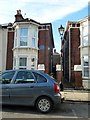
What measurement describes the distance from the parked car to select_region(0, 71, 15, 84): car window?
1.7 inches

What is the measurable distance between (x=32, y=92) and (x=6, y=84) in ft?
3.70

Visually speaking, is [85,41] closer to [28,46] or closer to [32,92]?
[28,46]

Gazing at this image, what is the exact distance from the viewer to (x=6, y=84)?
8.27 meters

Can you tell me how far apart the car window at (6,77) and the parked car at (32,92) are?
0.14 ft

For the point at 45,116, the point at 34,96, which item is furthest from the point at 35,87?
the point at 45,116

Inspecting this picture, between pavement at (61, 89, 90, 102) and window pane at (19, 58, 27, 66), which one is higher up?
window pane at (19, 58, 27, 66)

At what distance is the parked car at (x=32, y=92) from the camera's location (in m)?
7.99

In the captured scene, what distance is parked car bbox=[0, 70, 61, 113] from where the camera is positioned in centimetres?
799

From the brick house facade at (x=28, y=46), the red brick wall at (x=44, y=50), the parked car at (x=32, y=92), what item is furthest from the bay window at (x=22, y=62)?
the parked car at (x=32, y=92)

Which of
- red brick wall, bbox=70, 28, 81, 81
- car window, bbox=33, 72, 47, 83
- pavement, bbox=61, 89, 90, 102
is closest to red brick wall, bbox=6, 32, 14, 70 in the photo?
red brick wall, bbox=70, 28, 81, 81

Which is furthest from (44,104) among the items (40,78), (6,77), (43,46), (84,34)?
(43,46)

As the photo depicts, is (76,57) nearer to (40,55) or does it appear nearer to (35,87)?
(40,55)

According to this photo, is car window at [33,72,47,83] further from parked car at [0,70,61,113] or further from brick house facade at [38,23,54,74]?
brick house facade at [38,23,54,74]

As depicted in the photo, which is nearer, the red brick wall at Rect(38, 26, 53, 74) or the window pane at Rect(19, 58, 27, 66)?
the window pane at Rect(19, 58, 27, 66)
